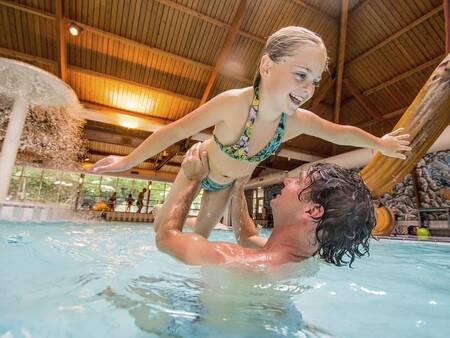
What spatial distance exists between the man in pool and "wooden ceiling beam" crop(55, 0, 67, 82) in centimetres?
854

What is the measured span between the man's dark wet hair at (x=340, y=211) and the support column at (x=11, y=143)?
8.54 meters

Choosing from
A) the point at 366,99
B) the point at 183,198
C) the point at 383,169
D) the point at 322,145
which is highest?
the point at 366,99

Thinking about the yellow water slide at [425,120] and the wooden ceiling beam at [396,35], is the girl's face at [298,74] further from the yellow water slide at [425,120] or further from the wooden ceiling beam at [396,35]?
the wooden ceiling beam at [396,35]

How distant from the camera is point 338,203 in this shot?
4.44 feet

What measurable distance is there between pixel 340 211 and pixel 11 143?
886cm

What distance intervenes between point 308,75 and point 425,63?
31.4ft

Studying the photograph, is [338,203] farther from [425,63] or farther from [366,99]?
[366,99]

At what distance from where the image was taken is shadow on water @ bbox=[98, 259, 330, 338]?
45.9 inches

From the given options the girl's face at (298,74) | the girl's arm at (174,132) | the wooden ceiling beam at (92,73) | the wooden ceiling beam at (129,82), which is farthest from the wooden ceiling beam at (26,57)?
the girl's face at (298,74)

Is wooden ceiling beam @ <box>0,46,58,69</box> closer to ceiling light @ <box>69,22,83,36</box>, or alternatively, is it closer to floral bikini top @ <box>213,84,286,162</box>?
ceiling light @ <box>69,22,83,36</box>

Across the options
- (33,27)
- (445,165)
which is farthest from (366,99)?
(33,27)

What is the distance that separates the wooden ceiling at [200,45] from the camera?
8086 millimetres

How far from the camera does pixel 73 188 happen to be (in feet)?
61.2

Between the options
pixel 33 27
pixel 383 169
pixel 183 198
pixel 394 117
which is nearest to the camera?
pixel 183 198
